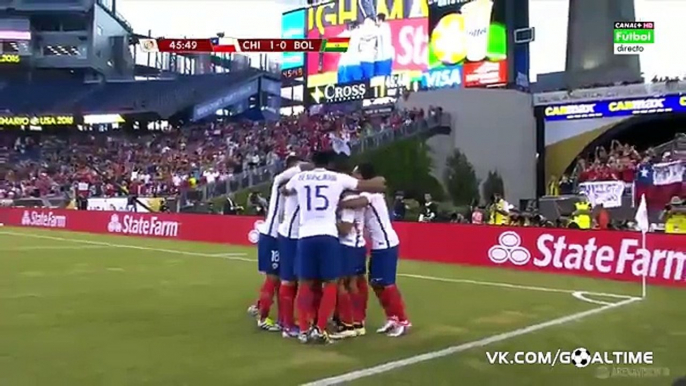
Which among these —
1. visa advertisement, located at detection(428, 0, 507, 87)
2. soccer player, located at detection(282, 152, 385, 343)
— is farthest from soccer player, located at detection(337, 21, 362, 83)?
soccer player, located at detection(282, 152, 385, 343)

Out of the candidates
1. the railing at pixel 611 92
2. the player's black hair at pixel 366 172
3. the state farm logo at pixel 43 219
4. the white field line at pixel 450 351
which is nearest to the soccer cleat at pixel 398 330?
the white field line at pixel 450 351

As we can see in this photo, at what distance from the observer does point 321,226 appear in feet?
28.9

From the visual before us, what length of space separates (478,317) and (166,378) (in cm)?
515

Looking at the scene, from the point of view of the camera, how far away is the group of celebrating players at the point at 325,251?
8836 millimetres

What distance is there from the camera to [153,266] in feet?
62.4

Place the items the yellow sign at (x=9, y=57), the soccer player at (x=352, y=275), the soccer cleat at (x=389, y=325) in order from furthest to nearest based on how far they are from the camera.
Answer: the yellow sign at (x=9, y=57) → the soccer cleat at (x=389, y=325) → the soccer player at (x=352, y=275)

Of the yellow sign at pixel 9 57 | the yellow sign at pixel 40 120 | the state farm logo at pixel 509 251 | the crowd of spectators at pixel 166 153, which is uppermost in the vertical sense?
the yellow sign at pixel 9 57

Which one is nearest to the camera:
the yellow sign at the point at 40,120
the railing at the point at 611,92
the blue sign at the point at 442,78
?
the railing at the point at 611,92

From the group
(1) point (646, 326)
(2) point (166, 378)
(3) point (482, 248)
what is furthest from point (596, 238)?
(2) point (166, 378)

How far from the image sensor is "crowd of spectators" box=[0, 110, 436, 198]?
40438mm

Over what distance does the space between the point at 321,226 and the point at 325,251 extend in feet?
0.88

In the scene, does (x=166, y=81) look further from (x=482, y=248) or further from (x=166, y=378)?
(x=166, y=378)

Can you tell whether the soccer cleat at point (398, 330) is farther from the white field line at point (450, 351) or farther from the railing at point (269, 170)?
the railing at point (269, 170)

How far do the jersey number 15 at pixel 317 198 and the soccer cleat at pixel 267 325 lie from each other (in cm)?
194
